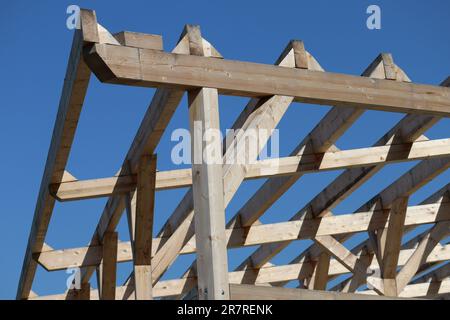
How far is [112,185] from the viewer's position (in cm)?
771

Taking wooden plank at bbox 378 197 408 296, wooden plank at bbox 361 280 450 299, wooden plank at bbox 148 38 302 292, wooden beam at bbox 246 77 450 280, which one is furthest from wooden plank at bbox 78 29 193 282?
wooden plank at bbox 361 280 450 299

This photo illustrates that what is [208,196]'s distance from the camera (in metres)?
5.25

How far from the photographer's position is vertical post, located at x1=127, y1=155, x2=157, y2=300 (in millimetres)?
7168

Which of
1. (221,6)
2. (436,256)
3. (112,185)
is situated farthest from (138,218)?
(221,6)

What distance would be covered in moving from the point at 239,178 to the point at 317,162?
273 cm

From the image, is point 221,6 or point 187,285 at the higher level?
point 221,6

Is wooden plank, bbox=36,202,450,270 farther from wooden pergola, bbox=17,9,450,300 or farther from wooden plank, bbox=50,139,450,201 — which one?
wooden plank, bbox=50,139,450,201

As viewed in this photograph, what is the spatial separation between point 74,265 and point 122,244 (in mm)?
803

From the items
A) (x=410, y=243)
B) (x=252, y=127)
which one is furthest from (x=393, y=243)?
(x=252, y=127)

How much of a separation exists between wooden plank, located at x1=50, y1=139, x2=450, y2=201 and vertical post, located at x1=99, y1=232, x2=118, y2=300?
133 cm
